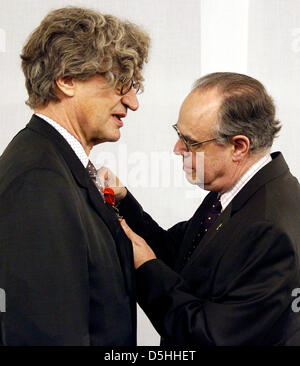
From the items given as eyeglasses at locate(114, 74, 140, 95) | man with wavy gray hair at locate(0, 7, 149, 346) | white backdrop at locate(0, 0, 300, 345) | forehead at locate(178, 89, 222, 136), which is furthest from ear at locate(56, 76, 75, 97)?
white backdrop at locate(0, 0, 300, 345)

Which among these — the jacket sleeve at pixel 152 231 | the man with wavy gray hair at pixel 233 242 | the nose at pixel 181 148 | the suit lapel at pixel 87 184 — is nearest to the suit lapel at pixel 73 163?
the suit lapel at pixel 87 184

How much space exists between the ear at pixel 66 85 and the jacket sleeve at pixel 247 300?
524 millimetres

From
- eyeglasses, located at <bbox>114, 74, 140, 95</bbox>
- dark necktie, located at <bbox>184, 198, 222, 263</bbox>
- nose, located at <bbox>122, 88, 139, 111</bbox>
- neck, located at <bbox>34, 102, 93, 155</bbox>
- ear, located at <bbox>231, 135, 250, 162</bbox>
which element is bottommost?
dark necktie, located at <bbox>184, 198, 222, 263</bbox>

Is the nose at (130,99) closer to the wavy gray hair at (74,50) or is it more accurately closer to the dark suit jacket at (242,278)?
the wavy gray hair at (74,50)

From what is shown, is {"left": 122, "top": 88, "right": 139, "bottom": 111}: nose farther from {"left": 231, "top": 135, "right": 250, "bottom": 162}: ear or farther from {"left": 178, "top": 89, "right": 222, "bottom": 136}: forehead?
{"left": 231, "top": 135, "right": 250, "bottom": 162}: ear

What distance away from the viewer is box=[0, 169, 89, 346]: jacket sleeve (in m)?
1.27

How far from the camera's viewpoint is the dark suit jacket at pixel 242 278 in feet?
→ 4.97

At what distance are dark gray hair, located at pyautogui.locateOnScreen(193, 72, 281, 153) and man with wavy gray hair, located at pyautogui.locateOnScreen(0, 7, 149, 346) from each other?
0.77 feet

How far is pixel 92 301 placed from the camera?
1.40 meters

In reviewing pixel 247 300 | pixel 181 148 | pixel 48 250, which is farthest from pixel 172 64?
pixel 48 250

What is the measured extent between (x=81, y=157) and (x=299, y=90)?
4.64 ft

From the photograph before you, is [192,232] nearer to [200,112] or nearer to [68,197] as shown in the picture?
[200,112]

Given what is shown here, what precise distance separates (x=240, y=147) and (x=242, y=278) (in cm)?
35

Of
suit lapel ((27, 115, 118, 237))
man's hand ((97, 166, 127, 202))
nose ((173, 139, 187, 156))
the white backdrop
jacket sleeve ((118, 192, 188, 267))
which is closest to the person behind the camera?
suit lapel ((27, 115, 118, 237))
